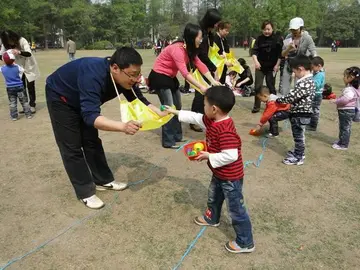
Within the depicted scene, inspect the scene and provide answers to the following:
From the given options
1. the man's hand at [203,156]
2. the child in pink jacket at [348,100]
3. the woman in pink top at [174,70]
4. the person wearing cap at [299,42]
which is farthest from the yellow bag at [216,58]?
the man's hand at [203,156]

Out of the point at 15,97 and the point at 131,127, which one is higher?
the point at 131,127

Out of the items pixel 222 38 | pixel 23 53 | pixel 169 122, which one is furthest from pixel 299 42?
pixel 23 53

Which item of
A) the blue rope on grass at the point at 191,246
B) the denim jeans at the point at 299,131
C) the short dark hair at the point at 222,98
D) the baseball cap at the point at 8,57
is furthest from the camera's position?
the baseball cap at the point at 8,57

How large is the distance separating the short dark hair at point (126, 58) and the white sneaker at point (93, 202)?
1.45 meters

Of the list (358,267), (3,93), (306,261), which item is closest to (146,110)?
(306,261)

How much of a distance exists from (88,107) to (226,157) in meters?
1.20

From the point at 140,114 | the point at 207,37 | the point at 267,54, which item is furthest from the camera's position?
the point at 267,54

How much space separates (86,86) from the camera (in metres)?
2.66

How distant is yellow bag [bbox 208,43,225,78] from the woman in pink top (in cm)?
96

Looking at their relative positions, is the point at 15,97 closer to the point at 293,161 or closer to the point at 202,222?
the point at 202,222

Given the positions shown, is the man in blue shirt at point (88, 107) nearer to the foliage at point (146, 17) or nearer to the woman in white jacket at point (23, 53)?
the woman in white jacket at point (23, 53)

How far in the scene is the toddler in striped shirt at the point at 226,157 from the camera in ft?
7.72

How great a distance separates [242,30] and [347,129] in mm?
48102

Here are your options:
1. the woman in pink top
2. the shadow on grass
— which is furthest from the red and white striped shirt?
the woman in pink top
